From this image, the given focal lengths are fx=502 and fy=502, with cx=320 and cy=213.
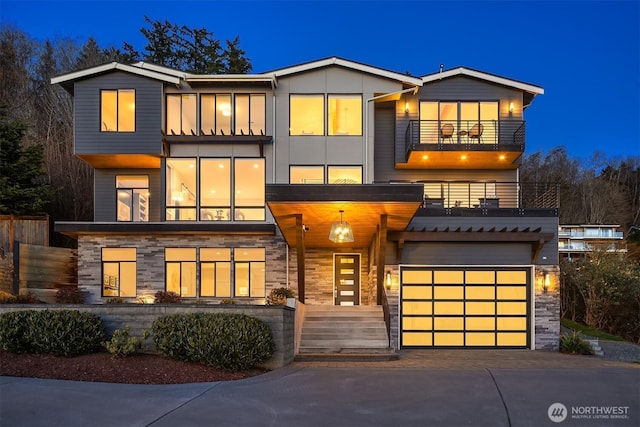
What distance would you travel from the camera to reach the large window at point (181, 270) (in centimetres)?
1834

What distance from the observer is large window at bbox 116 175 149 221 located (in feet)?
62.3

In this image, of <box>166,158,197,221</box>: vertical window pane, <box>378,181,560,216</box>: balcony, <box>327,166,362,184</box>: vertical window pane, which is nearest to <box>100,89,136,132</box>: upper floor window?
<box>166,158,197,221</box>: vertical window pane

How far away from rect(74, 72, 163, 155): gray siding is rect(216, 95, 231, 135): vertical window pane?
2024 millimetres

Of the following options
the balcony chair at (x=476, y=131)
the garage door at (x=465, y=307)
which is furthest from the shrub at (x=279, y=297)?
the balcony chair at (x=476, y=131)

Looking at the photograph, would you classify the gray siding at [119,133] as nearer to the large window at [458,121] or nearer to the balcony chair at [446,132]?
the large window at [458,121]

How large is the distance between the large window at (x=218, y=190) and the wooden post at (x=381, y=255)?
5.21m

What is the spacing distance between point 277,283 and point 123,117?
8.20 m

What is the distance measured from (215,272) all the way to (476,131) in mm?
10967

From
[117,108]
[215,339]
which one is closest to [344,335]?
[215,339]

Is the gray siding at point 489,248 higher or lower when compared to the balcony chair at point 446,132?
lower

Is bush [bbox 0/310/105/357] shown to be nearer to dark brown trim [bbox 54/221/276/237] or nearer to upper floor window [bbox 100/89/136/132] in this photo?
dark brown trim [bbox 54/221/276/237]

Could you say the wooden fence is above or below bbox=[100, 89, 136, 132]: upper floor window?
below

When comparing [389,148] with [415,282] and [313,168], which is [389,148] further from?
[415,282]

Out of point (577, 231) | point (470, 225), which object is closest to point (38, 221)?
point (470, 225)
